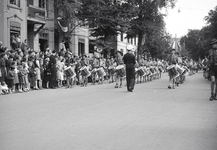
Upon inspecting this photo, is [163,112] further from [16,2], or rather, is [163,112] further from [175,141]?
[16,2]

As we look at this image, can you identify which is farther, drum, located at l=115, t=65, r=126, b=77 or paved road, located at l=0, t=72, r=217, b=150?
drum, located at l=115, t=65, r=126, b=77

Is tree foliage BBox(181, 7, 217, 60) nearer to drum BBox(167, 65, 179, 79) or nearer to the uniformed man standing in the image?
drum BBox(167, 65, 179, 79)

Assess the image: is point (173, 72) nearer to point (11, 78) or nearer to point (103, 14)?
point (11, 78)

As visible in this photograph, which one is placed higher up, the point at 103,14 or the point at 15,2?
the point at 15,2

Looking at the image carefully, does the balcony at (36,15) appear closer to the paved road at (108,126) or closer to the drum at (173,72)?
the drum at (173,72)

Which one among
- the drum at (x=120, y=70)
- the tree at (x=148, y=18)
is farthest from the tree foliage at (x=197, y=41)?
the drum at (x=120, y=70)

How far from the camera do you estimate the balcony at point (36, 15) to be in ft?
94.2

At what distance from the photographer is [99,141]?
244 inches

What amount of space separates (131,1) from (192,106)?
2760cm

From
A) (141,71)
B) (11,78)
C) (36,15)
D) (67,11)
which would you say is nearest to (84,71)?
(141,71)

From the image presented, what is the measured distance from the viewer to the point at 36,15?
2975 cm

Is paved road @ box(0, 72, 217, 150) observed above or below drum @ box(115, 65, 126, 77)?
below

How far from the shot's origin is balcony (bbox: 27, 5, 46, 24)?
28727 mm

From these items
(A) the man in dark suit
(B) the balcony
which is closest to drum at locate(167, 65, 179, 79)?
(A) the man in dark suit
